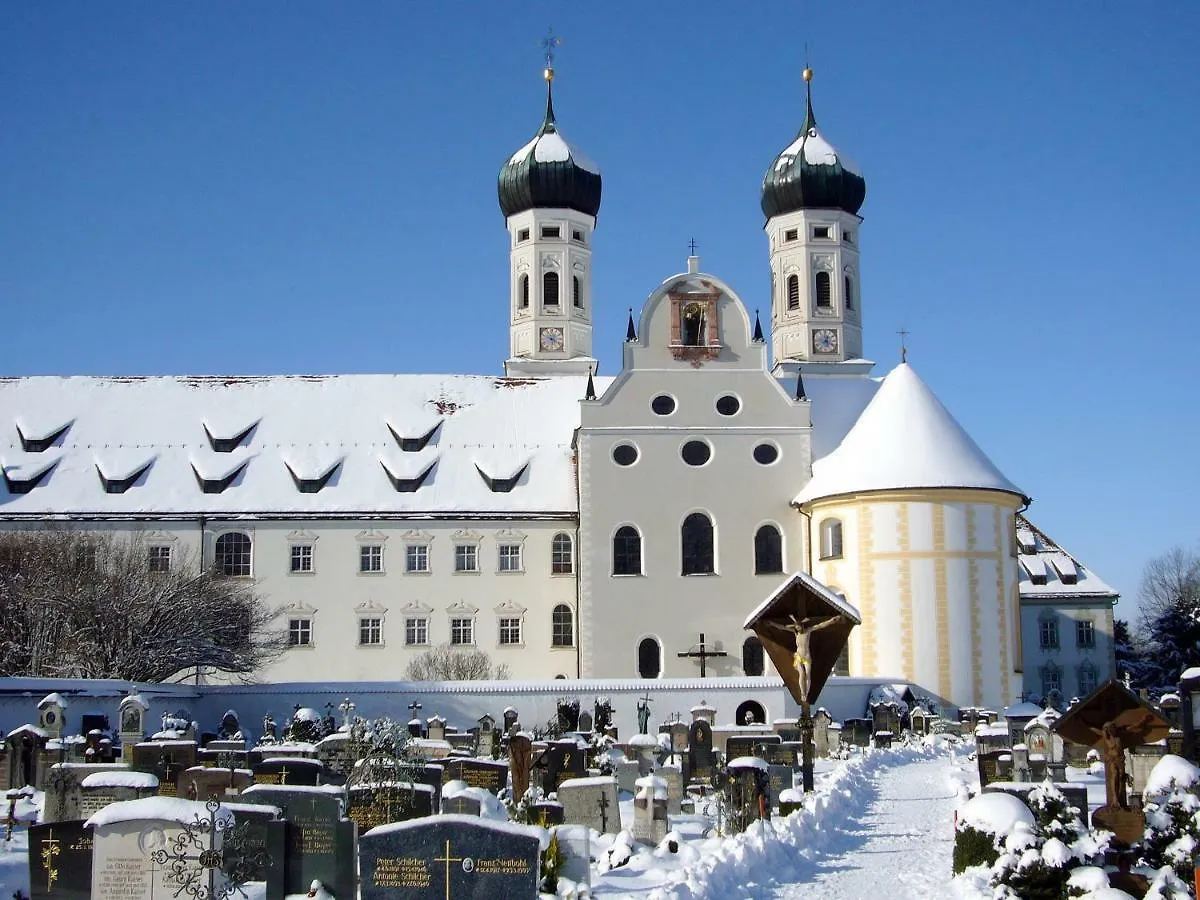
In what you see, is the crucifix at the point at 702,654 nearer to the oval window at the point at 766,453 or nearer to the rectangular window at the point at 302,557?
the oval window at the point at 766,453

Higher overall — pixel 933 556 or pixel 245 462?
pixel 245 462

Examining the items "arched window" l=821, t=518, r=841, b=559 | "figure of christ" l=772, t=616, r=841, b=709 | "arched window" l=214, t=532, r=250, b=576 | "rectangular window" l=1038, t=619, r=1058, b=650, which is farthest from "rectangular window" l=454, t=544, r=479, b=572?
"figure of christ" l=772, t=616, r=841, b=709

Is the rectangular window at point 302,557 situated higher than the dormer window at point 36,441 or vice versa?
the dormer window at point 36,441

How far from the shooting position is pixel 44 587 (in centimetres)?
4006

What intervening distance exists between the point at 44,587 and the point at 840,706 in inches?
819

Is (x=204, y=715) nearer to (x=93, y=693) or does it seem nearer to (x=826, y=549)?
(x=93, y=693)

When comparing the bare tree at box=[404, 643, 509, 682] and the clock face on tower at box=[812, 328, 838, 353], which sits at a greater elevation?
the clock face on tower at box=[812, 328, 838, 353]

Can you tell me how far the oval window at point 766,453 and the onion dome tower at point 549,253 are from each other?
9.79 metres

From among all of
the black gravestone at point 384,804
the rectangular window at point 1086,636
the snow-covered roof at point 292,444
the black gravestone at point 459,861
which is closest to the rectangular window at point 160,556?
the snow-covered roof at point 292,444

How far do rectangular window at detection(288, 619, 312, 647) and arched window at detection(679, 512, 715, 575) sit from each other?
37.4 ft

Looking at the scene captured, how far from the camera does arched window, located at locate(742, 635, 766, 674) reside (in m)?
44.1

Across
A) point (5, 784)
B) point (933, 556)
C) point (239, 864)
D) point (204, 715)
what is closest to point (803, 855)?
point (239, 864)

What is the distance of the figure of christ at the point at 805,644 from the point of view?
21312 mm

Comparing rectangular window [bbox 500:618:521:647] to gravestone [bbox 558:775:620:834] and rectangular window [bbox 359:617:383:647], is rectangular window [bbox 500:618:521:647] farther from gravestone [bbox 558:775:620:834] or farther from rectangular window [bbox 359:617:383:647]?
gravestone [bbox 558:775:620:834]
